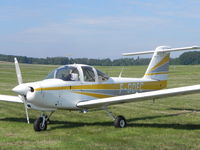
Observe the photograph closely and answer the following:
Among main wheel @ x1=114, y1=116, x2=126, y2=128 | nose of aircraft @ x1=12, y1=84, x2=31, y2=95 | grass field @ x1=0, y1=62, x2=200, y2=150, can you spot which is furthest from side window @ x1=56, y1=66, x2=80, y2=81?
main wheel @ x1=114, y1=116, x2=126, y2=128

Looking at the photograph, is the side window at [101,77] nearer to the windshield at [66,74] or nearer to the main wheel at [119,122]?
the windshield at [66,74]

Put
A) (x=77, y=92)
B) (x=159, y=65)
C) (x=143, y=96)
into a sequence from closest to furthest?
1. (x=143, y=96)
2. (x=77, y=92)
3. (x=159, y=65)

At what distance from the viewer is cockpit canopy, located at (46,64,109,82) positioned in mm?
10513

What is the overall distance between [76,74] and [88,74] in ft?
1.74

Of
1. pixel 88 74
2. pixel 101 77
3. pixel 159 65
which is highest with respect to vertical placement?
pixel 159 65

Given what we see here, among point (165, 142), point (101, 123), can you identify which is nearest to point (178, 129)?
point (165, 142)

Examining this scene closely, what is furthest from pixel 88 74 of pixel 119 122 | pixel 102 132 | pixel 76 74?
pixel 102 132

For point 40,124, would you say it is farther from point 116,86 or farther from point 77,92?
point 116,86

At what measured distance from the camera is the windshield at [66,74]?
412 inches

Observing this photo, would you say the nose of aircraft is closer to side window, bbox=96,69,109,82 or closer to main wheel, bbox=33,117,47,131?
main wheel, bbox=33,117,47,131

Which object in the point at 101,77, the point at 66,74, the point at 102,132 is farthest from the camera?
the point at 101,77

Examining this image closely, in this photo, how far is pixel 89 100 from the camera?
1118 centimetres

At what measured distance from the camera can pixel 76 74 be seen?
10.8 metres

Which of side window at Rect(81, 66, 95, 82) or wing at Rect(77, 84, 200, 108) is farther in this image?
side window at Rect(81, 66, 95, 82)
